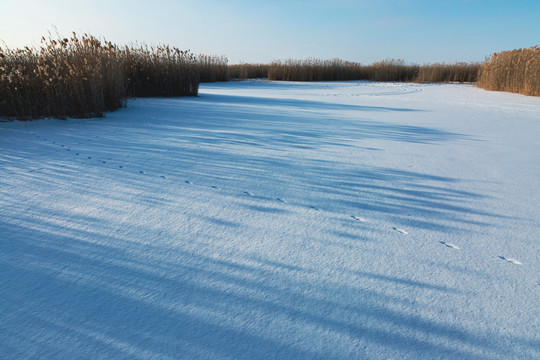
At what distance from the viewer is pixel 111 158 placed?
2.29m

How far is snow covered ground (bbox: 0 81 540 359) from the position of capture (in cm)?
79

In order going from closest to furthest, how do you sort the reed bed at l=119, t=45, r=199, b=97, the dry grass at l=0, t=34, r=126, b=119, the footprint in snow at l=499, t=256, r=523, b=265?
1. the footprint in snow at l=499, t=256, r=523, b=265
2. the dry grass at l=0, t=34, r=126, b=119
3. the reed bed at l=119, t=45, r=199, b=97

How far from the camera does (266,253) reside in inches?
45.6

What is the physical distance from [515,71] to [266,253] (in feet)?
29.5

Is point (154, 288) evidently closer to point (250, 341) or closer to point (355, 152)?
point (250, 341)

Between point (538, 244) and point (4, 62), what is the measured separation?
5043mm

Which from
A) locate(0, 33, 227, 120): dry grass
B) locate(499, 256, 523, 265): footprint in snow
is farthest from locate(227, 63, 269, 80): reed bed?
locate(499, 256, 523, 265): footprint in snow

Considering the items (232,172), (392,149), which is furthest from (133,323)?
(392,149)

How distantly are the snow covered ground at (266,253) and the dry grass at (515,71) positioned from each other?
600cm

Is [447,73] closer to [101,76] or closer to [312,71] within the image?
[312,71]

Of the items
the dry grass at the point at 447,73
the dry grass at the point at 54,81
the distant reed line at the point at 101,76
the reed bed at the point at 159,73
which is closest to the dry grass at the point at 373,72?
the dry grass at the point at 447,73

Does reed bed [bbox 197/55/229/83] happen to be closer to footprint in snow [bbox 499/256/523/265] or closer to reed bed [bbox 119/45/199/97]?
reed bed [bbox 119/45/199/97]

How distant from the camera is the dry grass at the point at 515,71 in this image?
22.5ft

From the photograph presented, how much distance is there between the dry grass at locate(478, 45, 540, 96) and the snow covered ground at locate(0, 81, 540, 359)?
236 inches
